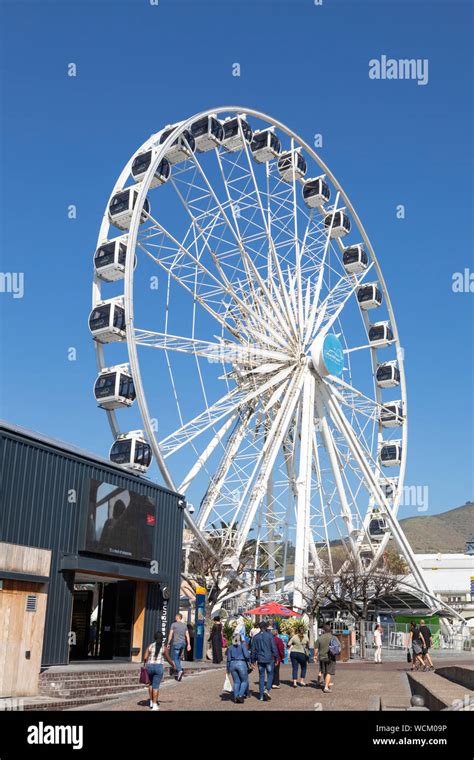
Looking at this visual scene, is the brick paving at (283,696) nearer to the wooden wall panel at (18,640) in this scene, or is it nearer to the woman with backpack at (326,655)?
the woman with backpack at (326,655)

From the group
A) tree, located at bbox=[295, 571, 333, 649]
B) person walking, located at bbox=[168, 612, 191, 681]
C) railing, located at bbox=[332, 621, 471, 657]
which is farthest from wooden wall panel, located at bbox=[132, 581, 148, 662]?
railing, located at bbox=[332, 621, 471, 657]

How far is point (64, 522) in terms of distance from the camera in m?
20.2

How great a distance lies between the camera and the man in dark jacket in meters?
16.8

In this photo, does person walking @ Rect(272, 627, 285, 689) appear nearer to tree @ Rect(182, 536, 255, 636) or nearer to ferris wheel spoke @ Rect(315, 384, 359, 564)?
tree @ Rect(182, 536, 255, 636)

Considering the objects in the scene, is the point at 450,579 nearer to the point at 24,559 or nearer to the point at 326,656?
the point at 326,656

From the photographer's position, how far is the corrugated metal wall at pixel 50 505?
59.6ft

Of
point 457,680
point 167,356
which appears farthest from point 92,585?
point 457,680

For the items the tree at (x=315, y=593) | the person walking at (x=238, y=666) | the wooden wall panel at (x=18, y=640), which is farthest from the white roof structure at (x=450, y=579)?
the person walking at (x=238, y=666)

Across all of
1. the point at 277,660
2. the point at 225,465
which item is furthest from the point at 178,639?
the point at 225,465

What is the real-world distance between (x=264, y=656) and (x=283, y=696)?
1.47 metres

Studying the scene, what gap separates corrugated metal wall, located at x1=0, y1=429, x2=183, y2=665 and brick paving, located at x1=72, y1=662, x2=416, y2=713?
2.52 meters

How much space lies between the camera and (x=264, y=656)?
16984 millimetres

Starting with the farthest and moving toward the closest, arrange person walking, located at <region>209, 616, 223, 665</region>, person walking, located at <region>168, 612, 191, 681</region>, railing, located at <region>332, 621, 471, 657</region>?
railing, located at <region>332, 621, 471, 657</region> < person walking, located at <region>209, 616, 223, 665</region> < person walking, located at <region>168, 612, 191, 681</region>
